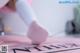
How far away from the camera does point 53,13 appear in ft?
5.96

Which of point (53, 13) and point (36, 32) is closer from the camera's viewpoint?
point (36, 32)

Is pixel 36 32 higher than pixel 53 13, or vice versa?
pixel 53 13

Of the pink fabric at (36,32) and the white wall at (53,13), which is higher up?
the white wall at (53,13)

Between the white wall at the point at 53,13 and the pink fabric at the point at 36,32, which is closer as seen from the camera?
the pink fabric at the point at 36,32

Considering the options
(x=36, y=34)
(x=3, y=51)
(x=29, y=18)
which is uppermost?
(x=29, y=18)

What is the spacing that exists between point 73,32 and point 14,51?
100 centimetres

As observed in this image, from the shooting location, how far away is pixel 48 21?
71.1 inches

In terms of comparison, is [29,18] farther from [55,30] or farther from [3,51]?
[55,30]

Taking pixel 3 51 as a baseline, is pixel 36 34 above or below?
above

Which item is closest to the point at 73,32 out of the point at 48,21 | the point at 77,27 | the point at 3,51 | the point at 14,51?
the point at 77,27

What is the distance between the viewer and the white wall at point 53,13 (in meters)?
1.75

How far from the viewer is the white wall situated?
175cm

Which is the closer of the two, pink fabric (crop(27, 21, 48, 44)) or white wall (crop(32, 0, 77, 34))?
pink fabric (crop(27, 21, 48, 44))

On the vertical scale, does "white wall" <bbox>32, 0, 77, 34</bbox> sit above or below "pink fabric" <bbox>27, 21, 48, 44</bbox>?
above
